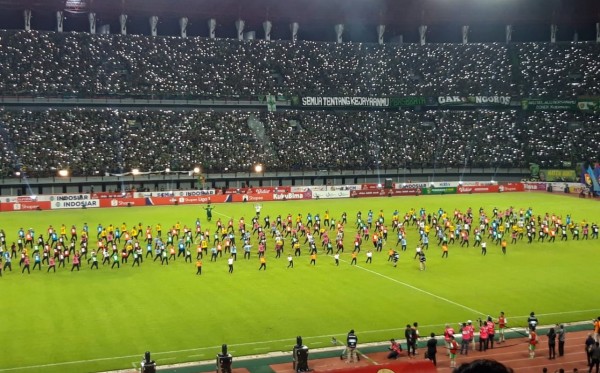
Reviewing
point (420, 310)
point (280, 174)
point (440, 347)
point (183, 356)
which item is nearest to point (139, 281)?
point (183, 356)

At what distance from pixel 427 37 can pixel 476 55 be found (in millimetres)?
7939

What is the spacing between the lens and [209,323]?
2414 centimetres

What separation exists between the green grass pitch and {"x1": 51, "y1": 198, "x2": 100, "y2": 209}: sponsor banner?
1778 centimetres

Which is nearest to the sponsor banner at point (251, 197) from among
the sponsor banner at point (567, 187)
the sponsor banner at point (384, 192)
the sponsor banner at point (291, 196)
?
the sponsor banner at point (291, 196)

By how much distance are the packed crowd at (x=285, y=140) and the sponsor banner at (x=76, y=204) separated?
19.0 ft

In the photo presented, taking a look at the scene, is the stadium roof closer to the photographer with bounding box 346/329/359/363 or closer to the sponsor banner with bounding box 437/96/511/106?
the sponsor banner with bounding box 437/96/511/106

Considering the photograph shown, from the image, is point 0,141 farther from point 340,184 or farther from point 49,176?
point 340,184

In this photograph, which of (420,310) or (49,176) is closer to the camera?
(420,310)

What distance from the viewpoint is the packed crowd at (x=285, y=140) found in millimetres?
65250

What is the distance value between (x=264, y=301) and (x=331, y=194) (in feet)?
127

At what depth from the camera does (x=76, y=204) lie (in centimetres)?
5709

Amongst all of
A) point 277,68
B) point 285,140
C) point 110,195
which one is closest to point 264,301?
point 110,195

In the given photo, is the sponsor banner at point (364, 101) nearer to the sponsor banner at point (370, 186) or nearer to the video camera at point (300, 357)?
the sponsor banner at point (370, 186)

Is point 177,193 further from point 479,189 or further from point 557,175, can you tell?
point 557,175
